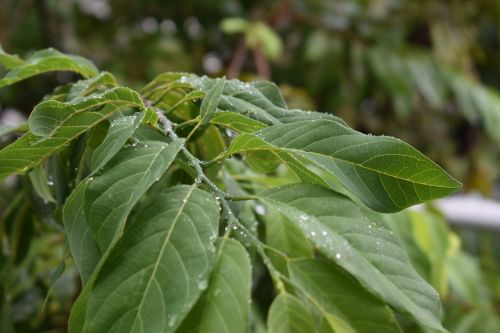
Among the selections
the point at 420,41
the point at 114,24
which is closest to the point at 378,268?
the point at 114,24

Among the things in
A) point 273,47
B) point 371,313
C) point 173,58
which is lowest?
point 173,58

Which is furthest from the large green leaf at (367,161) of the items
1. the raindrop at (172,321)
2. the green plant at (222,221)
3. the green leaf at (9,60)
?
the green leaf at (9,60)

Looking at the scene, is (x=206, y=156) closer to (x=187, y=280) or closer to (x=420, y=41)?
(x=187, y=280)

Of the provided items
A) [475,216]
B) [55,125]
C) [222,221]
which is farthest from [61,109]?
[475,216]

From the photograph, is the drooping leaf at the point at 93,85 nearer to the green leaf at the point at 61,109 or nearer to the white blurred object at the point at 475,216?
the green leaf at the point at 61,109

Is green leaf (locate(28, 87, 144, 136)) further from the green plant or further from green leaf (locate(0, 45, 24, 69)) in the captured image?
green leaf (locate(0, 45, 24, 69))

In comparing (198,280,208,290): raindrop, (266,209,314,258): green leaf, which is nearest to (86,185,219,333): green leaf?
(198,280,208,290): raindrop

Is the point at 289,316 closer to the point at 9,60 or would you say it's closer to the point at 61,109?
the point at 61,109

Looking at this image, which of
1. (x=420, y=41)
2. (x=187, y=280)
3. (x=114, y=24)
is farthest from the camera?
(x=420, y=41)
